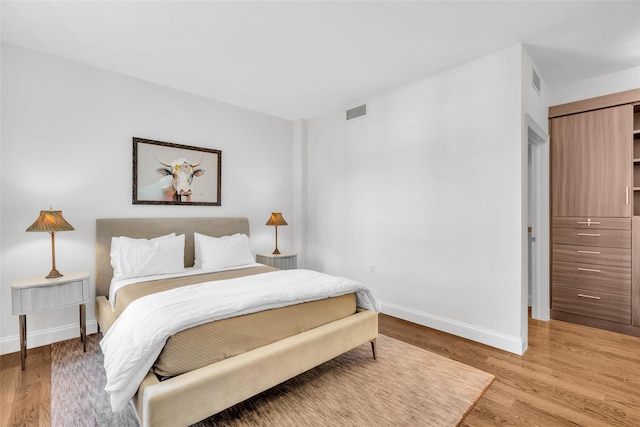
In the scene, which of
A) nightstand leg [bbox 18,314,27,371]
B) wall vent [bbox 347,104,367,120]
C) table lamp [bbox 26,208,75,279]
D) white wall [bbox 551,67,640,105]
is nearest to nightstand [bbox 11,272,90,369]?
nightstand leg [bbox 18,314,27,371]

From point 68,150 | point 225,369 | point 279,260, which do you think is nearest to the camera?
point 225,369

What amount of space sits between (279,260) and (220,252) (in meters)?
0.96

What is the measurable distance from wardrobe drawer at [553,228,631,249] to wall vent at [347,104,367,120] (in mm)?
2636

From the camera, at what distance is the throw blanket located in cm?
152

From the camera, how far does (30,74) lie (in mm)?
2713

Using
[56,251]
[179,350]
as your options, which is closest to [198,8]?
[179,350]

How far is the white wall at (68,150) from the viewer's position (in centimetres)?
263

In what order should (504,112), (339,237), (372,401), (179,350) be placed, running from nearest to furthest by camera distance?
(179,350)
(372,401)
(504,112)
(339,237)

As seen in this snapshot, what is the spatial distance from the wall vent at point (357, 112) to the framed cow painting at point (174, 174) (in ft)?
5.90

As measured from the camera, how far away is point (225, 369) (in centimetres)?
166

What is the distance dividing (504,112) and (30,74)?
4.27 metres

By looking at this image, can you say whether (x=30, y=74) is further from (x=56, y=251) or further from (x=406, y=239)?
(x=406, y=239)

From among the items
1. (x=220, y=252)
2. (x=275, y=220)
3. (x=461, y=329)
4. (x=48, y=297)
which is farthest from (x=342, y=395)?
(x=275, y=220)

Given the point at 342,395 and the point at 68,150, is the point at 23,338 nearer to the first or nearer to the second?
the point at 68,150
